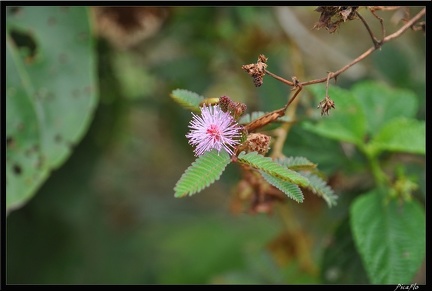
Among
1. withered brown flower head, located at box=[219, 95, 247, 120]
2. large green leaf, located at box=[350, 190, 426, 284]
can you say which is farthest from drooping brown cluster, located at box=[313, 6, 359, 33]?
large green leaf, located at box=[350, 190, 426, 284]

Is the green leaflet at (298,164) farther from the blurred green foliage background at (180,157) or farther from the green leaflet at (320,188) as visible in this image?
the blurred green foliage background at (180,157)

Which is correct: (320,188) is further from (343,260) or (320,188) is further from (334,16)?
(343,260)

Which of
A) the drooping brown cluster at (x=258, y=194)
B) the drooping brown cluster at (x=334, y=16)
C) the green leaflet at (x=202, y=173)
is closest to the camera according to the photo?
the green leaflet at (x=202, y=173)

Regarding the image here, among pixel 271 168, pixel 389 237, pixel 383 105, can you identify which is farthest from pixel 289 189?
pixel 383 105

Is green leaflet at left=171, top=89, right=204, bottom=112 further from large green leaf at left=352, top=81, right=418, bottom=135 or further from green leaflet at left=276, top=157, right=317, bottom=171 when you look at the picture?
large green leaf at left=352, top=81, right=418, bottom=135

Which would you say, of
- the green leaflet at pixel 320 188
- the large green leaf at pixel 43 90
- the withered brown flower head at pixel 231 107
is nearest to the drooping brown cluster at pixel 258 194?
the green leaflet at pixel 320 188
